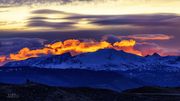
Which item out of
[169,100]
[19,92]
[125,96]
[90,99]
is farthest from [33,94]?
[169,100]

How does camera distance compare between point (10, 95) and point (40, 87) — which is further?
point (40, 87)

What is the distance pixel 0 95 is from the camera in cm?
8594

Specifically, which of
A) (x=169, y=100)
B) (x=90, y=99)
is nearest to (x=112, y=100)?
(x=90, y=99)

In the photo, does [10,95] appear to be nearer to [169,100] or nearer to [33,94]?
[33,94]

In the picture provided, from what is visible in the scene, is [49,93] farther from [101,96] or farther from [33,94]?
[101,96]

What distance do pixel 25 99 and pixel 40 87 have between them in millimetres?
9735

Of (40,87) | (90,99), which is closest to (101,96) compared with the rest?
(90,99)

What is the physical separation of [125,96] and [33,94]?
1485 cm

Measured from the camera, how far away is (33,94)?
88250 millimetres

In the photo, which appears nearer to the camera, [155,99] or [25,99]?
[25,99]

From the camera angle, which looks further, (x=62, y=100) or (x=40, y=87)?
(x=40, y=87)

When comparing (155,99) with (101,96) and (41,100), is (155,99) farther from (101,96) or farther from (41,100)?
(41,100)

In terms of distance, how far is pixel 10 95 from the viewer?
87938 millimetres

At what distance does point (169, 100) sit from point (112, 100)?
9.16 m
